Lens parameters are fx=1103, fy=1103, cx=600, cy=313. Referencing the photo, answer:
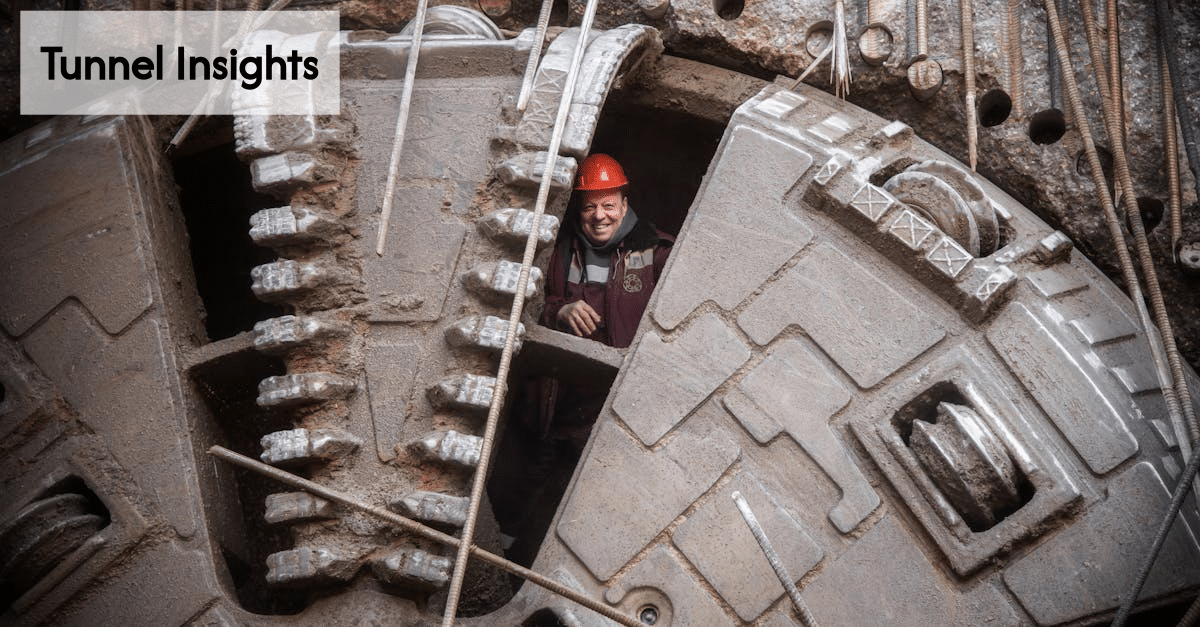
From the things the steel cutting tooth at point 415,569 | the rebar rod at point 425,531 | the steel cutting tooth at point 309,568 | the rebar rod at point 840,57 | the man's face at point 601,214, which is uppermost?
the rebar rod at point 840,57

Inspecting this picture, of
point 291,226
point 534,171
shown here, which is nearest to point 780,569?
point 534,171

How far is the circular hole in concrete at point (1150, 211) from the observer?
3.95 meters

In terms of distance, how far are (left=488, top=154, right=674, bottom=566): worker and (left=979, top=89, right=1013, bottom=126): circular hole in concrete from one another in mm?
1359

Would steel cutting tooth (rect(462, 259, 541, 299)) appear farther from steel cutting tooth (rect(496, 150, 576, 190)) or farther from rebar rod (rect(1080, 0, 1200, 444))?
rebar rod (rect(1080, 0, 1200, 444))

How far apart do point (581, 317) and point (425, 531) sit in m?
1.42

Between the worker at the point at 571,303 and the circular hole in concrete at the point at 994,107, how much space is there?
53.5 inches

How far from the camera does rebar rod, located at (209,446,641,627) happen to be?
3080 millimetres

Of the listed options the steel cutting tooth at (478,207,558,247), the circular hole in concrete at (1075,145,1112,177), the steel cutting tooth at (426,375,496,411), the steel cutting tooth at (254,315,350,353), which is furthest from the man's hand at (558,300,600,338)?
the circular hole in concrete at (1075,145,1112,177)

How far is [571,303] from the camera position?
4.52 m

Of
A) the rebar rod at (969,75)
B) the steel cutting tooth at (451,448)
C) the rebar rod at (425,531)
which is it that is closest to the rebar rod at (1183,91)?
the rebar rod at (969,75)

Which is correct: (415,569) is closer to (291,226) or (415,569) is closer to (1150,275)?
(291,226)

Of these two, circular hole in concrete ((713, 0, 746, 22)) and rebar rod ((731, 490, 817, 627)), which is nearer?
rebar rod ((731, 490, 817, 627))

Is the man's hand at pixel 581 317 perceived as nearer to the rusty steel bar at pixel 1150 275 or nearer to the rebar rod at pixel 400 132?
the rebar rod at pixel 400 132

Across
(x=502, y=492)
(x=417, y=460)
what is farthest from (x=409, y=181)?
(x=502, y=492)
